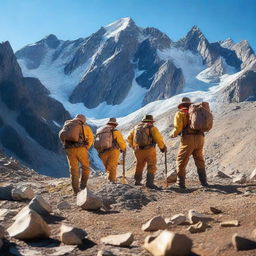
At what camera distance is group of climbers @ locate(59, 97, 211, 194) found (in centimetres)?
1054

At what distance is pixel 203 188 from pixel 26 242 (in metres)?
5.81

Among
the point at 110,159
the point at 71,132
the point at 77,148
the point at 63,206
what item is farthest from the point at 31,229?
the point at 110,159

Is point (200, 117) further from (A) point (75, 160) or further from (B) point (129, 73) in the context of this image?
(B) point (129, 73)

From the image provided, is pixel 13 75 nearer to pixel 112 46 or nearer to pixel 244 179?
pixel 244 179

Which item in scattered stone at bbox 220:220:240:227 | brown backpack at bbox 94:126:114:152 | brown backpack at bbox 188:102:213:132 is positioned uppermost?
brown backpack at bbox 188:102:213:132

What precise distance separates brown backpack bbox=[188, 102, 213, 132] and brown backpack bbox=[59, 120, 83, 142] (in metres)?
2.80

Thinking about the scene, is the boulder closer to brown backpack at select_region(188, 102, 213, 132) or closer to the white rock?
the white rock

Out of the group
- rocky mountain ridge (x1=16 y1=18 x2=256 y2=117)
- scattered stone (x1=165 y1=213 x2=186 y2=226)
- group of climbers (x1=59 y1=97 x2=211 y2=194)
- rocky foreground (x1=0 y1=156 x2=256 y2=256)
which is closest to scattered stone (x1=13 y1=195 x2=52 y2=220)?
rocky foreground (x1=0 y1=156 x2=256 y2=256)

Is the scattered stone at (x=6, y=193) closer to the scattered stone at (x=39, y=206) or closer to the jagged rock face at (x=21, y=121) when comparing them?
the scattered stone at (x=39, y=206)

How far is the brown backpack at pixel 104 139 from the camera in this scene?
11.6 m

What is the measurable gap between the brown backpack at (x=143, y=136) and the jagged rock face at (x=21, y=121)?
55.8 m

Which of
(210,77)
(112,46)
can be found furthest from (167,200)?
(112,46)

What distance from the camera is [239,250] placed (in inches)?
185

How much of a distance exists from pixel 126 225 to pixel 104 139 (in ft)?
16.7
